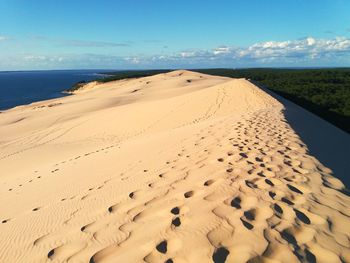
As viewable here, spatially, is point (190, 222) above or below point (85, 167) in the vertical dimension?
above

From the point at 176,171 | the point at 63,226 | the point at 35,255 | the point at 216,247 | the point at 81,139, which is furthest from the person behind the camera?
the point at 81,139

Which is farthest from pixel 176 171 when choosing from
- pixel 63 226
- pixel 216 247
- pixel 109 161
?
pixel 109 161

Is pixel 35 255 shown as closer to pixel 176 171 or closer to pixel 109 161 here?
pixel 176 171

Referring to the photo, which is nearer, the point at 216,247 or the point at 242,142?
the point at 216,247

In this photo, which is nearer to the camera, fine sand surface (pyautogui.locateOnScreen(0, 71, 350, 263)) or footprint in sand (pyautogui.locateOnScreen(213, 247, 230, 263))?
footprint in sand (pyautogui.locateOnScreen(213, 247, 230, 263))

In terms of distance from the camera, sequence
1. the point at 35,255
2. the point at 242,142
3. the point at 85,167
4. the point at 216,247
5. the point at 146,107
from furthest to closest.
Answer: the point at 146,107
the point at 85,167
the point at 242,142
the point at 35,255
the point at 216,247

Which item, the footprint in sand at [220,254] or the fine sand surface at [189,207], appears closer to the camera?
the footprint in sand at [220,254]

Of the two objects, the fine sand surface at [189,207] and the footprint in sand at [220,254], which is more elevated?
the footprint in sand at [220,254]

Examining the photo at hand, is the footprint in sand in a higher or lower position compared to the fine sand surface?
higher

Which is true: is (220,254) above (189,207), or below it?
above

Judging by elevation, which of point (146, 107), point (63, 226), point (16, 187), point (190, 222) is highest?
point (190, 222)

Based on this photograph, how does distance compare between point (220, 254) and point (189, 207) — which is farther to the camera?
point (189, 207)
